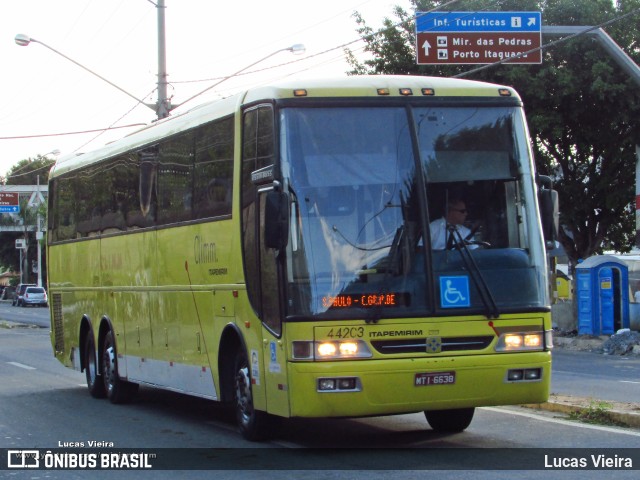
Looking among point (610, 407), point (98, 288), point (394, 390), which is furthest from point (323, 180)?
point (98, 288)

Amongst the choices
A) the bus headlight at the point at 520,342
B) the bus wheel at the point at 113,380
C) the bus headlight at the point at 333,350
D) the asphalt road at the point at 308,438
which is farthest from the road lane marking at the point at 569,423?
the bus wheel at the point at 113,380

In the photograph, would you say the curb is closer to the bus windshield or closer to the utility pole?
the bus windshield

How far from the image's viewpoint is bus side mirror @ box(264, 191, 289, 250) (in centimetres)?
912

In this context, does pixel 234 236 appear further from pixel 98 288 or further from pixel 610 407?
pixel 98 288

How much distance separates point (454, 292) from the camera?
30.9 ft

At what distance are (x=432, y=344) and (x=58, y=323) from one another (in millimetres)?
10552

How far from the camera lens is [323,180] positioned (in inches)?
372

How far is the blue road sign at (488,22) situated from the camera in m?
21.3

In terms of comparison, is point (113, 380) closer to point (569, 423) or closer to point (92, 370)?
point (92, 370)

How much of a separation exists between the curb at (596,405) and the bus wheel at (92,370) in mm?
6596

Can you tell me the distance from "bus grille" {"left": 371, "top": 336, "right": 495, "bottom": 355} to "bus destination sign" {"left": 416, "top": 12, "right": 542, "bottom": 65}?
12713mm

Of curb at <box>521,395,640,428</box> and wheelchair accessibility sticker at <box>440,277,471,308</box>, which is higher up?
wheelchair accessibility sticker at <box>440,277,471,308</box>

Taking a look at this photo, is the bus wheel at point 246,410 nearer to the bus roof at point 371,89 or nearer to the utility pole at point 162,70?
the bus roof at point 371,89

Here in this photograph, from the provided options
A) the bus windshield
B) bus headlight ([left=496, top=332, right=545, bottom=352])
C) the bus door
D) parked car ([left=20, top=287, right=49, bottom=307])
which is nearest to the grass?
bus headlight ([left=496, top=332, right=545, bottom=352])
